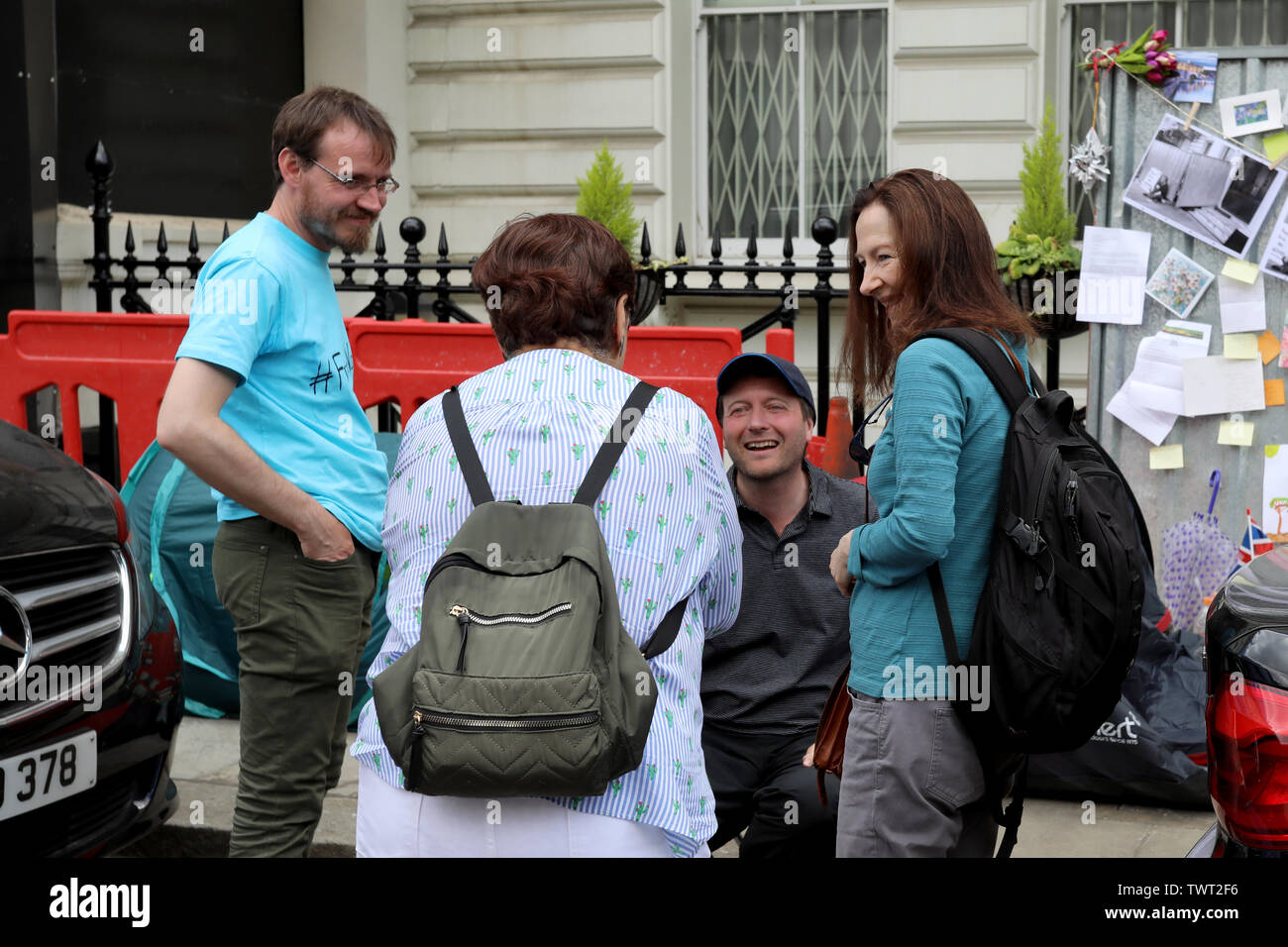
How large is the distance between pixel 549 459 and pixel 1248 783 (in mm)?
1185

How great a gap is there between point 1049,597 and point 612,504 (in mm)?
935

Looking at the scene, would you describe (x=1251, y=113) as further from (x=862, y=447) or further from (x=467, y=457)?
(x=467, y=457)

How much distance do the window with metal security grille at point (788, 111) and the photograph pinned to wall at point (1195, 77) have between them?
226 inches

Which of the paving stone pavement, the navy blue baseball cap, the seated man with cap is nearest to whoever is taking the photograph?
the seated man with cap

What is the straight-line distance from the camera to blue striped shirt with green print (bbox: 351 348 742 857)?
220 centimetres

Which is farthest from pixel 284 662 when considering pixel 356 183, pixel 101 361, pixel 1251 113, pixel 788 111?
pixel 788 111

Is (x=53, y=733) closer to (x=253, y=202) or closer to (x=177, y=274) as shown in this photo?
(x=177, y=274)

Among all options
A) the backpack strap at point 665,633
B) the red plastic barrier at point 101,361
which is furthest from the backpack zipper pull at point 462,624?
the red plastic barrier at point 101,361

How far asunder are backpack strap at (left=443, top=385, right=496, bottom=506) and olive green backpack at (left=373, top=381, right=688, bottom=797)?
0.21 feet

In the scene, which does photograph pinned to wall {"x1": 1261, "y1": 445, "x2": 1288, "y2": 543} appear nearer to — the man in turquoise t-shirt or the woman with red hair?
the woman with red hair

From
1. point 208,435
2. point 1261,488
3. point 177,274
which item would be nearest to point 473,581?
point 208,435

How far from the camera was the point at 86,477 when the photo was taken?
364 cm

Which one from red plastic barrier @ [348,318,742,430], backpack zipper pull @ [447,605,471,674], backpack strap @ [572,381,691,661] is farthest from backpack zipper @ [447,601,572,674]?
red plastic barrier @ [348,318,742,430]

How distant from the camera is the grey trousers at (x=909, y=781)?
9.03 feet
